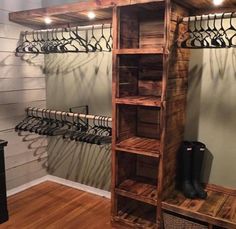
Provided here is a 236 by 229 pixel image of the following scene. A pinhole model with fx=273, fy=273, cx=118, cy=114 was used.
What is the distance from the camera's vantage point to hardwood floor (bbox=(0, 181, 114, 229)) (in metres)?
2.51

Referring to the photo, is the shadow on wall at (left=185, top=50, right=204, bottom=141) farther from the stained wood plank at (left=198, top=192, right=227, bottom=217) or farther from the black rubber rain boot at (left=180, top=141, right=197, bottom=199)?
the stained wood plank at (left=198, top=192, right=227, bottom=217)

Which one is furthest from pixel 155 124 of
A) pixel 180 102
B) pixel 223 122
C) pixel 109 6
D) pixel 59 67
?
pixel 59 67

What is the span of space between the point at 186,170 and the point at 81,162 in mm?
1303

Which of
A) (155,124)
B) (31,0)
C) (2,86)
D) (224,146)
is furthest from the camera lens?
(31,0)

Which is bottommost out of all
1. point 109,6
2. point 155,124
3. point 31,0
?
point 155,124

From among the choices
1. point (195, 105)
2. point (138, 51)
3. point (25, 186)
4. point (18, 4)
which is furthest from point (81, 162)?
point (18, 4)

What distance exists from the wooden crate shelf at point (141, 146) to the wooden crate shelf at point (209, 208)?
0.41 m

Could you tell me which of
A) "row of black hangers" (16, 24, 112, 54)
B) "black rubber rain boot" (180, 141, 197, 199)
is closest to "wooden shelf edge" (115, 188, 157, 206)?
"black rubber rain boot" (180, 141, 197, 199)

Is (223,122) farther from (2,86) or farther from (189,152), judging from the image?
(2,86)

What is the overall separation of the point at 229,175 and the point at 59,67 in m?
2.09

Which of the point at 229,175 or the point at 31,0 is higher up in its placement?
the point at 31,0

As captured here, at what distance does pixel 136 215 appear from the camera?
248cm

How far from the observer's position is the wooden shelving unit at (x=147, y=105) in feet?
6.66

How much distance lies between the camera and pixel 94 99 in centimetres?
290
